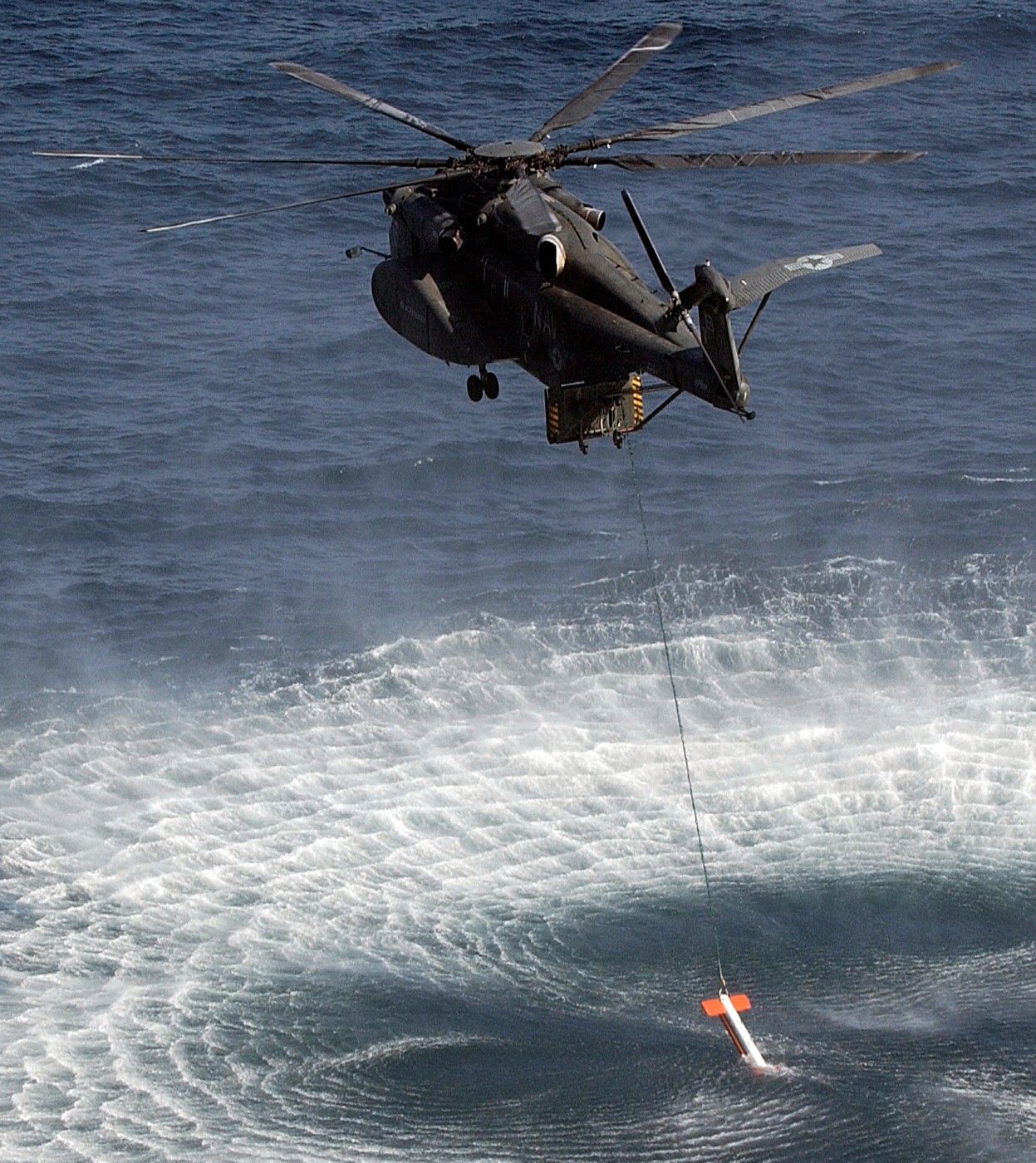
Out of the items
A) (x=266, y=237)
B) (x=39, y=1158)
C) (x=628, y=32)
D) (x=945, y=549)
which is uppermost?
(x=628, y=32)

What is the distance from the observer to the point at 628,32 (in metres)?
64.8

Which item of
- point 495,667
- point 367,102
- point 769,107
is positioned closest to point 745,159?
point 769,107

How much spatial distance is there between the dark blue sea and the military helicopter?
9.36 meters

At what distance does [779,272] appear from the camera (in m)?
26.3

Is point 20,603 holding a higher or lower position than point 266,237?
lower

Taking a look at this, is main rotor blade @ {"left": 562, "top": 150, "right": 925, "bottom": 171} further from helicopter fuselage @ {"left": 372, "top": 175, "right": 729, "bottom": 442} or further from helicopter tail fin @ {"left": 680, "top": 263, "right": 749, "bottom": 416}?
helicopter tail fin @ {"left": 680, "top": 263, "right": 749, "bottom": 416}

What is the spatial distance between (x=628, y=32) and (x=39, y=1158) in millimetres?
46197

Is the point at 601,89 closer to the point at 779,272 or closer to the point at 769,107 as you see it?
the point at 769,107

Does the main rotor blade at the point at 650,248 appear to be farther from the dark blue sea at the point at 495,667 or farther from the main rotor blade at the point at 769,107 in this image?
the dark blue sea at the point at 495,667

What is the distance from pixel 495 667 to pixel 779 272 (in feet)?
48.0

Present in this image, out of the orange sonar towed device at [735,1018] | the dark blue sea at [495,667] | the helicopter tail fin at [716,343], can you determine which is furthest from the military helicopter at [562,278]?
the dark blue sea at [495,667]

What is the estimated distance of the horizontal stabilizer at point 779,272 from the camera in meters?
25.8

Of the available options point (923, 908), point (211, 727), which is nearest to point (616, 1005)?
point (923, 908)

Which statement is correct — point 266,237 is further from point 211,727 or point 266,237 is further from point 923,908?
point 923,908
